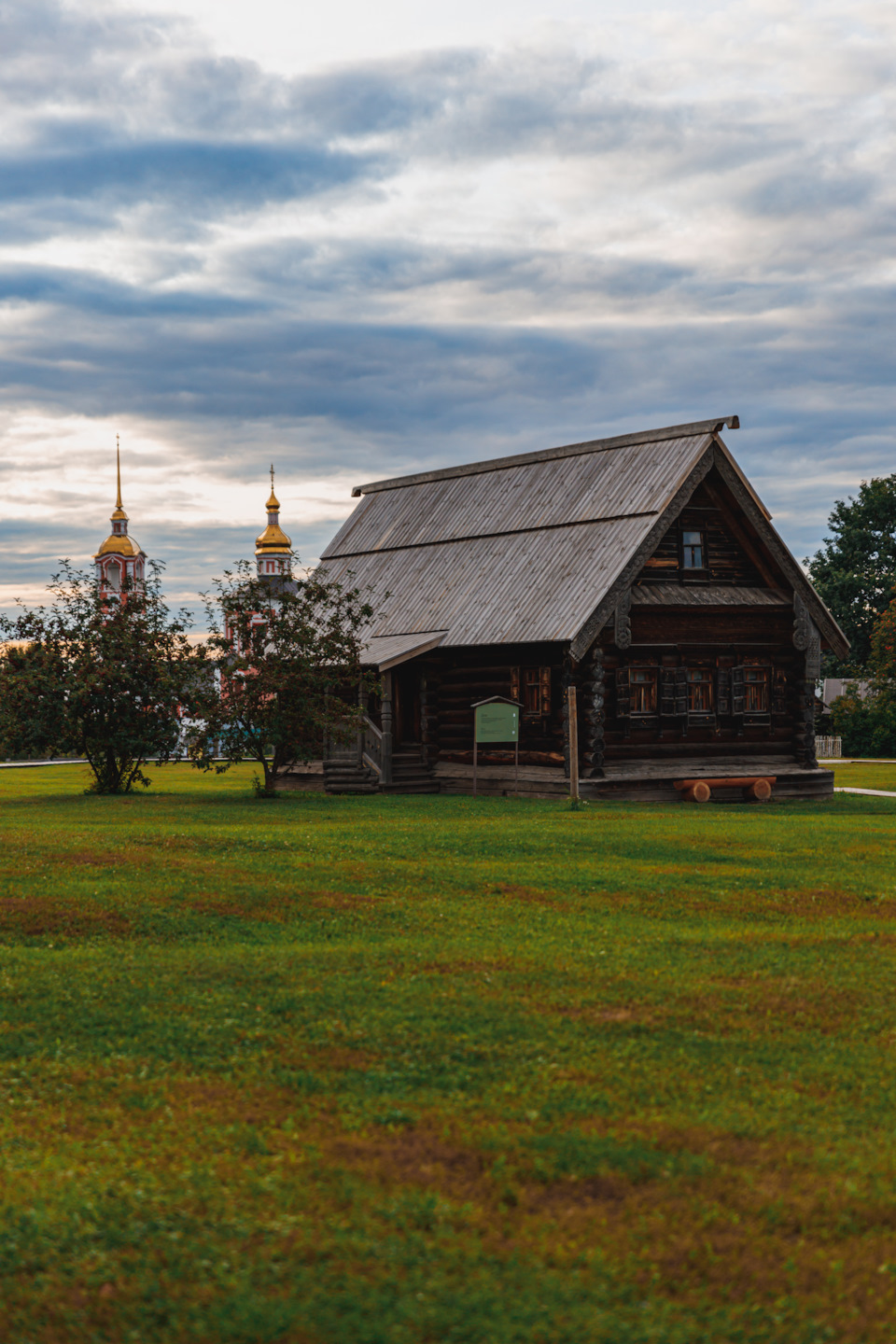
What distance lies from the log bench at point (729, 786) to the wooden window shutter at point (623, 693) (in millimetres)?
2019

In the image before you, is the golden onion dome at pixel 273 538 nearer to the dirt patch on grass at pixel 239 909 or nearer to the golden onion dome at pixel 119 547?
the golden onion dome at pixel 119 547

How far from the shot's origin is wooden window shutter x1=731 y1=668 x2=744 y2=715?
3180 cm

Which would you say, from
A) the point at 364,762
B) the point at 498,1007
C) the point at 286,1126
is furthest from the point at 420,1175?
the point at 364,762

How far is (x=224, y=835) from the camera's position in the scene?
18484 mm

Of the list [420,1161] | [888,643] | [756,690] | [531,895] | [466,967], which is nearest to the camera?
[420,1161]

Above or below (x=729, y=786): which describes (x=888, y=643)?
above

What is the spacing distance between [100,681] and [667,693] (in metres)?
13.3

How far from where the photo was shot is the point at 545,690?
98.6ft

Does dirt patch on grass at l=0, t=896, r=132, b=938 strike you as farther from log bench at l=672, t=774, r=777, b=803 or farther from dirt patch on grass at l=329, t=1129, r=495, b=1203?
log bench at l=672, t=774, r=777, b=803

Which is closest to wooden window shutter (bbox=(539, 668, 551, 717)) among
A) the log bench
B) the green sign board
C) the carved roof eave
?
the green sign board

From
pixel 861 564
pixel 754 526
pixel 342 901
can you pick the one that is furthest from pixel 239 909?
pixel 861 564

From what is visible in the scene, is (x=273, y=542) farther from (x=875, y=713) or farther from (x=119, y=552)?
(x=875, y=713)

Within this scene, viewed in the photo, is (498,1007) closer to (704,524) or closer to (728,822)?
(728,822)

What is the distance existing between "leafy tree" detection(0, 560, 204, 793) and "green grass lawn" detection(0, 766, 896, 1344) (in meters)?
14.4
